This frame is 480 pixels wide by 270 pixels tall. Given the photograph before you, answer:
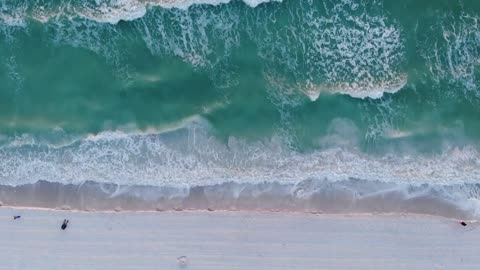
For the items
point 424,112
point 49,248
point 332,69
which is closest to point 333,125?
point 332,69

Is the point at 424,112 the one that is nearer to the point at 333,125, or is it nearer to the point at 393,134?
the point at 393,134

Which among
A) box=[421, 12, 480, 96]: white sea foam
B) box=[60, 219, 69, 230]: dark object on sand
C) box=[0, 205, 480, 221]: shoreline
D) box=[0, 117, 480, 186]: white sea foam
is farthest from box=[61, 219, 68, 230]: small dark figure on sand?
box=[421, 12, 480, 96]: white sea foam

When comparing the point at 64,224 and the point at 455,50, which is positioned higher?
the point at 455,50

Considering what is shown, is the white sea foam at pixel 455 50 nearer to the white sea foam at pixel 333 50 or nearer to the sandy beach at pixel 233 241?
the white sea foam at pixel 333 50

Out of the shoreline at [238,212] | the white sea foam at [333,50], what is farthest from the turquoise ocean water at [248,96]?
the shoreline at [238,212]

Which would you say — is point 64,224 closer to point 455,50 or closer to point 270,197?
point 270,197

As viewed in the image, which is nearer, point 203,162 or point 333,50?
point 203,162

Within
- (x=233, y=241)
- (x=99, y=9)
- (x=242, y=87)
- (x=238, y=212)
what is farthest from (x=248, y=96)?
(x=99, y=9)
